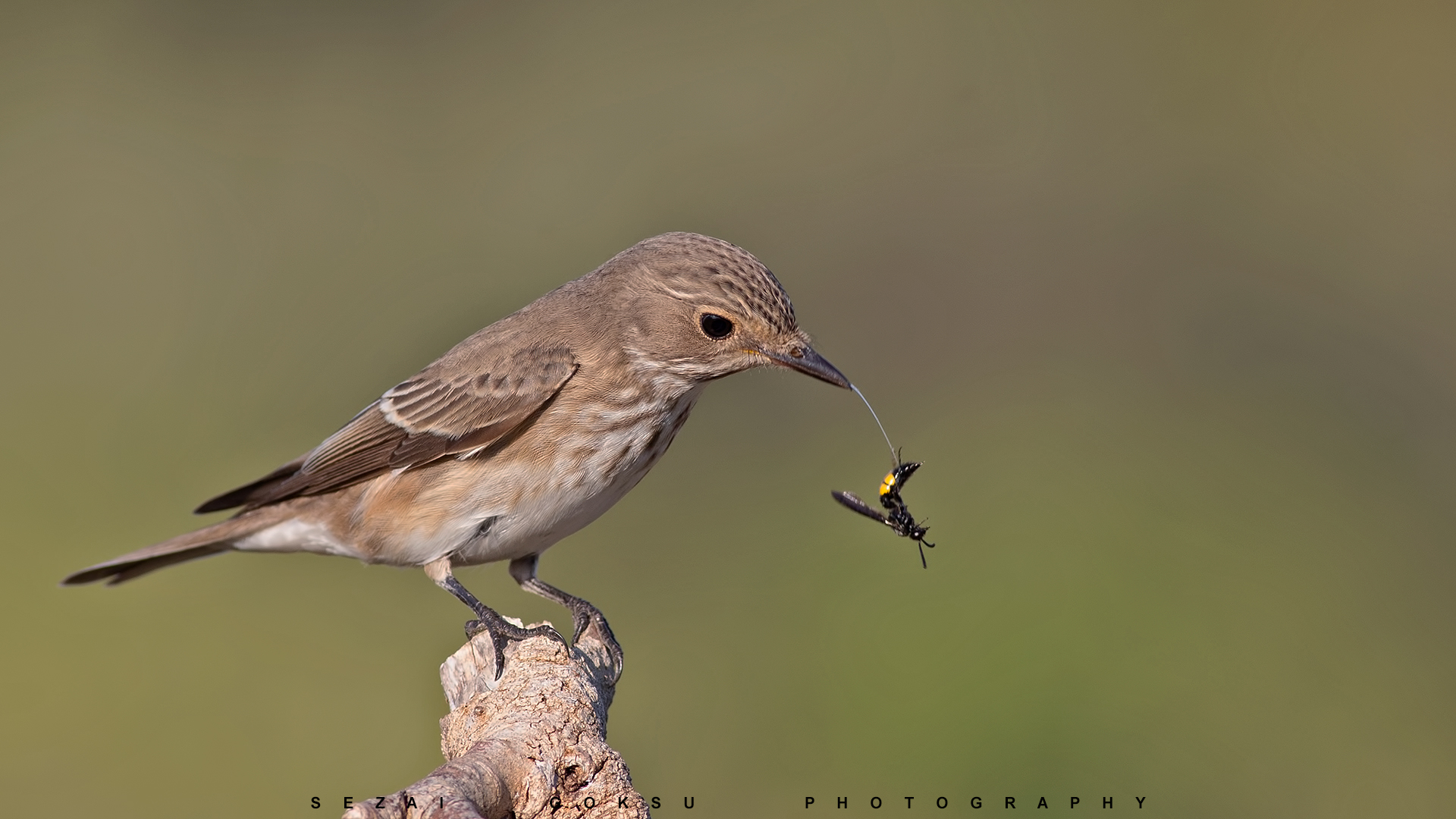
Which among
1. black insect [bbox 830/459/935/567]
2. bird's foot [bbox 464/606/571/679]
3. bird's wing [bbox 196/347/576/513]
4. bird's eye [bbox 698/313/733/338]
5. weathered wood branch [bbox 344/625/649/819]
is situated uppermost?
bird's eye [bbox 698/313/733/338]

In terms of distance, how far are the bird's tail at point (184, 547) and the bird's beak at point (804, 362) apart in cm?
295

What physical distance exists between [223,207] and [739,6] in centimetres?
702

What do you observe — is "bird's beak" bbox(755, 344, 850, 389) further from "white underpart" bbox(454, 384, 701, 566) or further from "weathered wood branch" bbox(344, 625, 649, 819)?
"weathered wood branch" bbox(344, 625, 649, 819)

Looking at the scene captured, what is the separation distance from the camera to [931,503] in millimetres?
12469

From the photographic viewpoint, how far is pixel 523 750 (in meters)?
4.84

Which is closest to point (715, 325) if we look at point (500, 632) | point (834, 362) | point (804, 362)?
point (804, 362)

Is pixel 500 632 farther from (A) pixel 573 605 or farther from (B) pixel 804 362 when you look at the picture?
(B) pixel 804 362

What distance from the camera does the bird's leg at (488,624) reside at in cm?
624

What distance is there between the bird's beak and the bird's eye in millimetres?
177

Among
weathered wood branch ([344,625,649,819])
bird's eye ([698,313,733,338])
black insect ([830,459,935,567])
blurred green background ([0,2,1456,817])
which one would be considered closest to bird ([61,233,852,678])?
bird's eye ([698,313,733,338])

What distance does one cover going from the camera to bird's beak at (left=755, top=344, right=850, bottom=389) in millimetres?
6809

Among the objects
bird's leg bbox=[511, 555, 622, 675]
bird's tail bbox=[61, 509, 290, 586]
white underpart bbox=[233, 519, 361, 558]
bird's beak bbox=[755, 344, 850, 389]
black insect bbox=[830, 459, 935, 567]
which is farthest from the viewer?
bird's tail bbox=[61, 509, 290, 586]

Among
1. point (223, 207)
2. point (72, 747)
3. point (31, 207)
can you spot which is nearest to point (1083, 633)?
point (72, 747)

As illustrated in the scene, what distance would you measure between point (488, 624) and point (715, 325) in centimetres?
170
